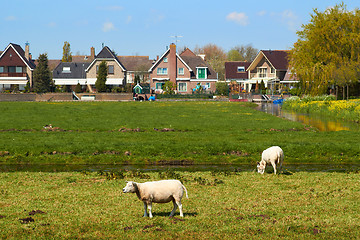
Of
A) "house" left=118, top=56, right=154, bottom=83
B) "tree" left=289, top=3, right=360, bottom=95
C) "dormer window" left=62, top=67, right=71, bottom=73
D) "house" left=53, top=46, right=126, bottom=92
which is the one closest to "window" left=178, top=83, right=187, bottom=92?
"house" left=53, top=46, right=126, bottom=92

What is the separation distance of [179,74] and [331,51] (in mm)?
59933

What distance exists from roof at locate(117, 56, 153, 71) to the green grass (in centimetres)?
13661

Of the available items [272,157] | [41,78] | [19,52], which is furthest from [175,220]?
[19,52]

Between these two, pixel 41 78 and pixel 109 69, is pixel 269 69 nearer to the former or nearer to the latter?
pixel 109 69

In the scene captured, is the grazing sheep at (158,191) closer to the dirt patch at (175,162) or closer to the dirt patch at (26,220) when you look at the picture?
the dirt patch at (26,220)

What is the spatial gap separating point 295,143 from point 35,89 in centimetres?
8870

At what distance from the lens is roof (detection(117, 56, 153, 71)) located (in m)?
156

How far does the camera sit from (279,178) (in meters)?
20.3

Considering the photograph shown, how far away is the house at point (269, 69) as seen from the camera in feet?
426

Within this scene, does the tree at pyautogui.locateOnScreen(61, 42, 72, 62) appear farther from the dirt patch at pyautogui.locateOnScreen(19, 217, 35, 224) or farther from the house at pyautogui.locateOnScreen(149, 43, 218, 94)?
the dirt patch at pyautogui.locateOnScreen(19, 217, 35, 224)

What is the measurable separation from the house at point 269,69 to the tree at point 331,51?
161 feet

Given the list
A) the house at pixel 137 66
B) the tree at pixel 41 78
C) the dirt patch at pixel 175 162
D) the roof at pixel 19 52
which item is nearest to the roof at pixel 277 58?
the house at pixel 137 66

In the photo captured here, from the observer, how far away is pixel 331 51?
7575 centimetres

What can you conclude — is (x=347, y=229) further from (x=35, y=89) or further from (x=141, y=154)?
(x=35, y=89)
